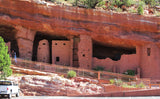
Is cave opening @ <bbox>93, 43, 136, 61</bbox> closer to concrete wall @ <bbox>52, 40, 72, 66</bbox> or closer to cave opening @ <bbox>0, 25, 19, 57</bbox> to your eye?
concrete wall @ <bbox>52, 40, 72, 66</bbox>

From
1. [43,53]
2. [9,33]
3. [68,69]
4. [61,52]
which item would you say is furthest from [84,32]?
[9,33]

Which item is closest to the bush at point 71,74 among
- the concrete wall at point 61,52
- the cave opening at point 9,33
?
the concrete wall at point 61,52

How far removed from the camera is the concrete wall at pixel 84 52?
86.5 feet

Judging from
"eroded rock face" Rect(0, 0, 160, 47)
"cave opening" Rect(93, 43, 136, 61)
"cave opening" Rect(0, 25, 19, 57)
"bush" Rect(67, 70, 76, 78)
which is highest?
"eroded rock face" Rect(0, 0, 160, 47)

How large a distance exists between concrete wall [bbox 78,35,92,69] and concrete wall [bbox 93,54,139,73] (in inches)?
36.7

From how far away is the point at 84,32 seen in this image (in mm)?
26562

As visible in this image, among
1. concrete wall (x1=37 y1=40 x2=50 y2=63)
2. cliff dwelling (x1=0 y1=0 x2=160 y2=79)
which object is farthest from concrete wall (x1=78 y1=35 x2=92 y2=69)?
concrete wall (x1=37 y1=40 x2=50 y2=63)

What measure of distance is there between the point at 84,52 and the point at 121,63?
167 inches

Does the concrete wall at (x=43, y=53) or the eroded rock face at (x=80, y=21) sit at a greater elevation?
the eroded rock face at (x=80, y=21)

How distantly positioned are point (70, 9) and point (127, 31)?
6.60 metres

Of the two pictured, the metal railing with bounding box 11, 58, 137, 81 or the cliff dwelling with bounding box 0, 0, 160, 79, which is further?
the cliff dwelling with bounding box 0, 0, 160, 79

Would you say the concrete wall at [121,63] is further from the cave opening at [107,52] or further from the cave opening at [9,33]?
the cave opening at [9,33]

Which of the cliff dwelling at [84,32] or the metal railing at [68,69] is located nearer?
the metal railing at [68,69]

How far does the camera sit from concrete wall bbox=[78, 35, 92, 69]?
2638 cm
